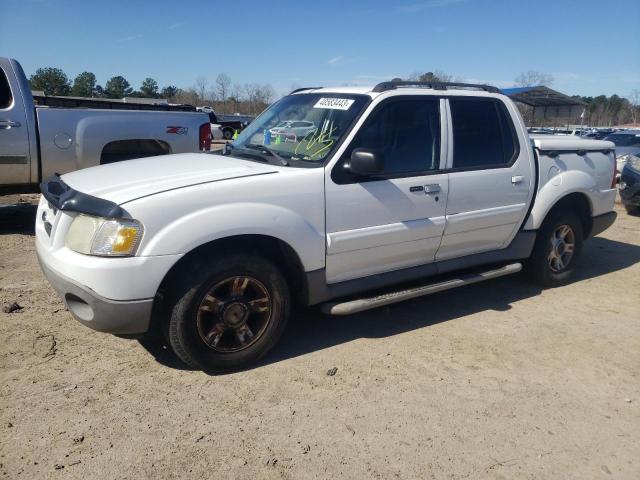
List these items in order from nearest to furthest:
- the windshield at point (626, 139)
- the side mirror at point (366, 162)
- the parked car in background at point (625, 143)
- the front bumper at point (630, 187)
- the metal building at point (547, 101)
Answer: the side mirror at point (366, 162)
the front bumper at point (630, 187)
the parked car in background at point (625, 143)
the windshield at point (626, 139)
the metal building at point (547, 101)

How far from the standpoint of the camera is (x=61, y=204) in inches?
126

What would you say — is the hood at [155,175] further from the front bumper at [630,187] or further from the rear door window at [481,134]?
the front bumper at [630,187]

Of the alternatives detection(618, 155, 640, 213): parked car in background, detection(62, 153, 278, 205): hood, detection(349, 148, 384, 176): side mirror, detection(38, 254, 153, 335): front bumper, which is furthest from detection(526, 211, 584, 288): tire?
detection(618, 155, 640, 213): parked car in background

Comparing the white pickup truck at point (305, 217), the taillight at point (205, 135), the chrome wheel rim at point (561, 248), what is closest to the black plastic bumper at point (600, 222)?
the chrome wheel rim at point (561, 248)

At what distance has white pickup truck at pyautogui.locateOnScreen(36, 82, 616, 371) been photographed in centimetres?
307

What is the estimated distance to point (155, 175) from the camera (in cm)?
345

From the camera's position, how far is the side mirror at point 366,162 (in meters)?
3.51

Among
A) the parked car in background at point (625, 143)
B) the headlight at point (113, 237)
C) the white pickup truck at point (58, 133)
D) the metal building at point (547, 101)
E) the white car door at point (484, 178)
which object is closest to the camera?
the headlight at point (113, 237)

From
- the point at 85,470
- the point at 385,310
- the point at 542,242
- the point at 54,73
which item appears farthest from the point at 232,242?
the point at 54,73

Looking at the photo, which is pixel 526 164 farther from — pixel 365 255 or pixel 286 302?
pixel 286 302

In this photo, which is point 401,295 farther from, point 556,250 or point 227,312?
point 556,250

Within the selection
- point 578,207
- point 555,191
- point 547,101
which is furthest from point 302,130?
point 547,101

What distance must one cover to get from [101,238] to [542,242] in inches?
158

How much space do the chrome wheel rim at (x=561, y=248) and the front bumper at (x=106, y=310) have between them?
13.0 feet
